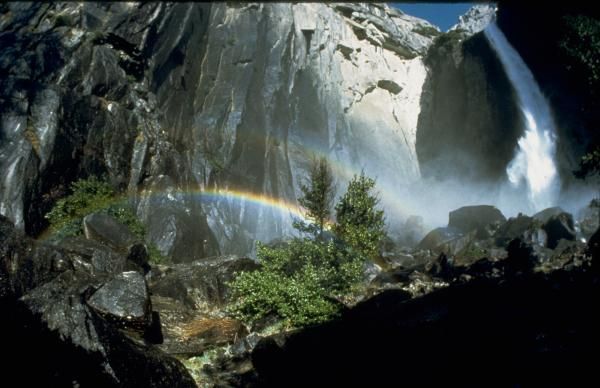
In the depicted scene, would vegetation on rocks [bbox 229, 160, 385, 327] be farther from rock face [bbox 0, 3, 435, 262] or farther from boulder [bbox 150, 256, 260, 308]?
rock face [bbox 0, 3, 435, 262]

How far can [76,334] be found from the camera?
6.69 m

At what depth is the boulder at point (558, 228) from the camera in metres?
24.7

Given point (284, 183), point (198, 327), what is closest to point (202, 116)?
point (284, 183)

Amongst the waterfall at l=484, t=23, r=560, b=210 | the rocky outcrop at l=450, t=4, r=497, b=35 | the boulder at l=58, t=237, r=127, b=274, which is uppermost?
the rocky outcrop at l=450, t=4, r=497, b=35

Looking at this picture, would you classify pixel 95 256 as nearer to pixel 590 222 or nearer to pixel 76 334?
pixel 76 334

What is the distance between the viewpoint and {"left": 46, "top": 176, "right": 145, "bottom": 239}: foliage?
18.4 m

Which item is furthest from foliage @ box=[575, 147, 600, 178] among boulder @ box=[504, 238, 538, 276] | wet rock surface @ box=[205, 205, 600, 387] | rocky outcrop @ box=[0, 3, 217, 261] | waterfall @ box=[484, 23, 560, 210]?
waterfall @ box=[484, 23, 560, 210]

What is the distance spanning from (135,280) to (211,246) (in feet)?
41.8

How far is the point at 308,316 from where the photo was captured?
1176 centimetres

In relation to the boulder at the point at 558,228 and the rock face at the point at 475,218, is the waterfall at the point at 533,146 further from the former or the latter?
the boulder at the point at 558,228

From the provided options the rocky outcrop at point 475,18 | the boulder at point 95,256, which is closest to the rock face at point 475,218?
the boulder at point 95,256

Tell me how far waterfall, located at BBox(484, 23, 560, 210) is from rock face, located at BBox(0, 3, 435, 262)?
37.3 feet

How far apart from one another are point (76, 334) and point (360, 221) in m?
15.7

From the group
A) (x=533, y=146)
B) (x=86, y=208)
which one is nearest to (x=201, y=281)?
(x=86, y=208)
